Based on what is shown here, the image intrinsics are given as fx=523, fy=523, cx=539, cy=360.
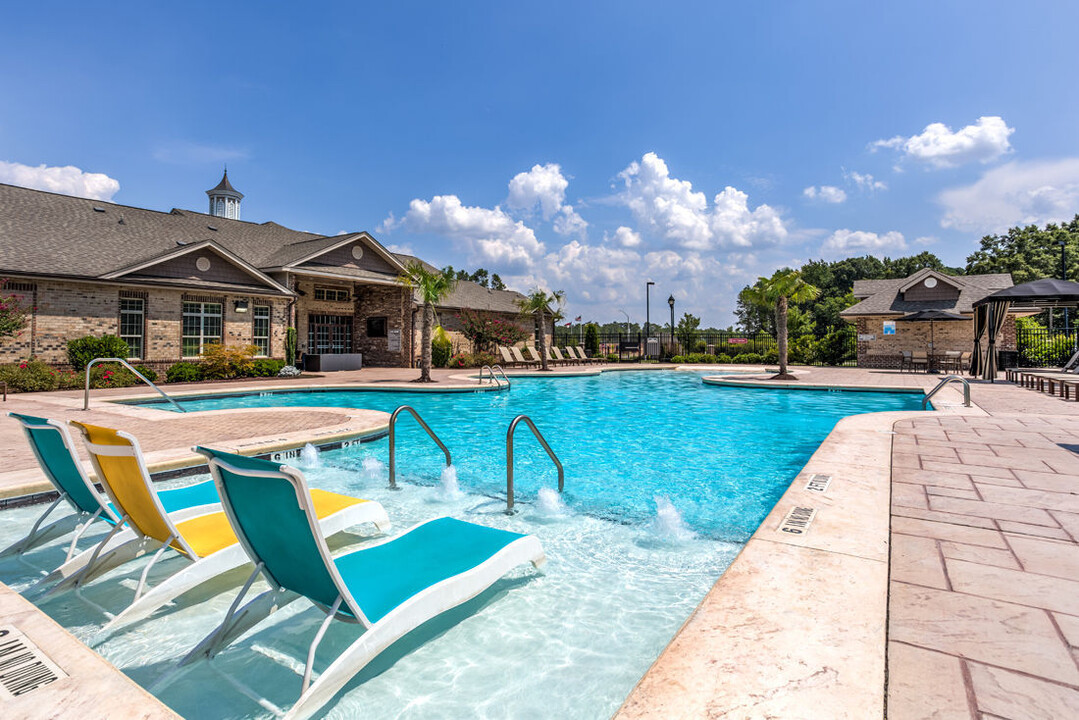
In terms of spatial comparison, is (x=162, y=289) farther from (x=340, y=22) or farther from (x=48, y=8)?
(x=340, y=22)

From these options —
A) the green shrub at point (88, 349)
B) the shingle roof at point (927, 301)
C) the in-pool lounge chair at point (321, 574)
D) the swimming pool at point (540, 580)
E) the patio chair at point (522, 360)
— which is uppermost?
the shingle roof at point (927, 301)

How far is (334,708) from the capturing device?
235cm

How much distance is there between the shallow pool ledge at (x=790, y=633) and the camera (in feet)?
5.68

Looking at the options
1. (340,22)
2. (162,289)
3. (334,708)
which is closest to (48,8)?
(340,22)

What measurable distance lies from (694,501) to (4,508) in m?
6.65

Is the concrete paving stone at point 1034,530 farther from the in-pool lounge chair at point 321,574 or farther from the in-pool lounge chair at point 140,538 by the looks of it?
the in-pool lounge chair at point 140,538

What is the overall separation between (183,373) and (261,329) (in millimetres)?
4038

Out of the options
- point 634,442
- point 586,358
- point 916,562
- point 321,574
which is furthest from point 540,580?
point 586,358

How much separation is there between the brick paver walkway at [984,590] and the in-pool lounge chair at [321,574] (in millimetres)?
1968

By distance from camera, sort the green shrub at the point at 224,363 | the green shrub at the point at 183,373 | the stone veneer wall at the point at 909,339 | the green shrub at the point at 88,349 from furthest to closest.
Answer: the stone veneer wall at the point at 909,339
the green shrub at the point at 224,363
the green shrub at the point at 183,373
the green shrub at the point at 88,349

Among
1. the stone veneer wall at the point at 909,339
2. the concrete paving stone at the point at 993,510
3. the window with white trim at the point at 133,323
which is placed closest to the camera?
the concrete paving stone at the point at 993,510

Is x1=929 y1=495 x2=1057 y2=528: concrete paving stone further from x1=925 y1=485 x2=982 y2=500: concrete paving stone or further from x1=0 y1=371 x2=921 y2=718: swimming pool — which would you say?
x1=0 y1=371 x2=921 y2=718: swimming pool

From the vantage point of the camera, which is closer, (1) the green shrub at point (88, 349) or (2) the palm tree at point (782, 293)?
(1) the green shrub at point (88, 349)

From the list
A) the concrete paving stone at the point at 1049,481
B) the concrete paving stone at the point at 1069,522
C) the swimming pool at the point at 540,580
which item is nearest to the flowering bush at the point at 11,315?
the swimming pool at the point at 540,580
